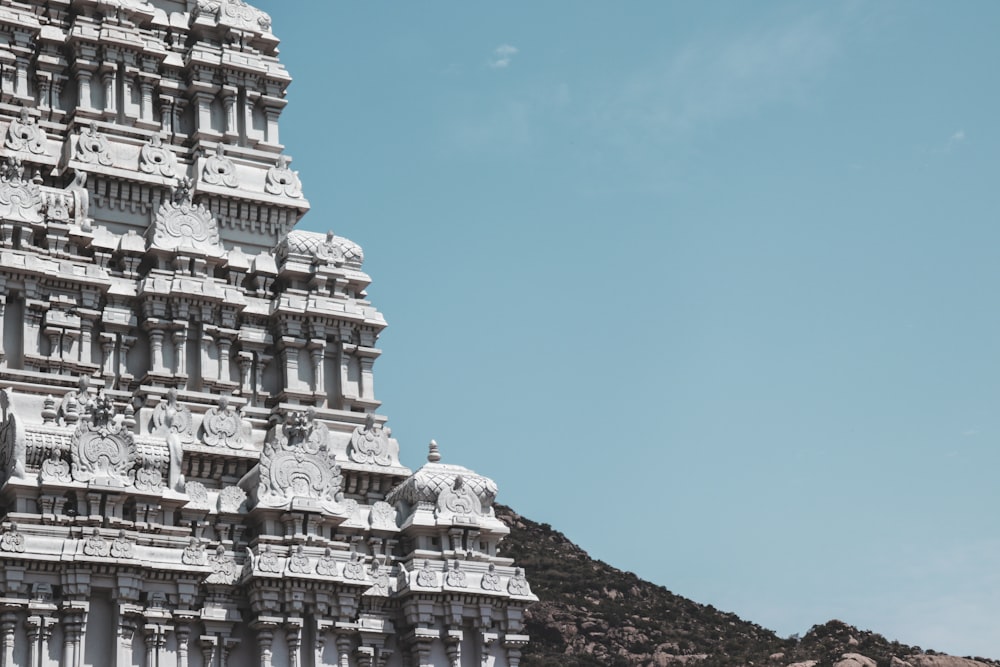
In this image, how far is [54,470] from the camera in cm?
4091

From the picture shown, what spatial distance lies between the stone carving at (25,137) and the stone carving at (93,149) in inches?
40.1

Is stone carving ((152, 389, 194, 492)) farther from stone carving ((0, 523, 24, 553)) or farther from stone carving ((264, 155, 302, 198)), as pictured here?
stone carving ((264, 155, 302, 198))

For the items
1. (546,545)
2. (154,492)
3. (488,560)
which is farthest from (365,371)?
(546,545)

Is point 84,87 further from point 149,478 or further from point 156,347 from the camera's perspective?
point 149,478

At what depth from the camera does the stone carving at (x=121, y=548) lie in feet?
133

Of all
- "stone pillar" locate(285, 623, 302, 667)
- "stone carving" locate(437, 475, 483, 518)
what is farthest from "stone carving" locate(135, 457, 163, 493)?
"stone carving" locate(437, 475, 483, 518)

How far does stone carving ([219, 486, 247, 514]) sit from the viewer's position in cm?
4506

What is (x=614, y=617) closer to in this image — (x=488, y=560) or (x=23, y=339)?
(x=488, y=560)

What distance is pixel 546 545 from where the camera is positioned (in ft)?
313

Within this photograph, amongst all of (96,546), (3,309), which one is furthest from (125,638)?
(3,309)

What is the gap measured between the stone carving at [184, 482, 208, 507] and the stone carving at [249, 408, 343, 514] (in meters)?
1.39

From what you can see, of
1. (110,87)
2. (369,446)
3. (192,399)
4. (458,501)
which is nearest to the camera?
(458,501)

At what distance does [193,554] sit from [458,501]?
844 centimetres

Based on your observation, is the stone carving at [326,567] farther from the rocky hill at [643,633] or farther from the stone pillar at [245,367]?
the rocky hill at [643,633]
